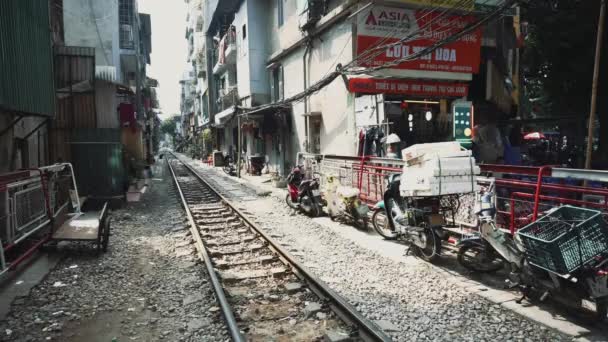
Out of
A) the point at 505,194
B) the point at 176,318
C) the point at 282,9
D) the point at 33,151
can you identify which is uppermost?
the point at 282,9

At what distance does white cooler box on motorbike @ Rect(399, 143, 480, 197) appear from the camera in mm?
5699

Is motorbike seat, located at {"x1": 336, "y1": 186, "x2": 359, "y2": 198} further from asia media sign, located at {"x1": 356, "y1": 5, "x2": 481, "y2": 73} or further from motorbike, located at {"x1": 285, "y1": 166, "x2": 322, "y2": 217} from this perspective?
asia media sign, located at {"x1": 356, "y1": 5, "x2": 481, "y2": 73}

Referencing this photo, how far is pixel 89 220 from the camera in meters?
7.93

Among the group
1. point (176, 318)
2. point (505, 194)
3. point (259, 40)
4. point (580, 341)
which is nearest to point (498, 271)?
point (505, 194)

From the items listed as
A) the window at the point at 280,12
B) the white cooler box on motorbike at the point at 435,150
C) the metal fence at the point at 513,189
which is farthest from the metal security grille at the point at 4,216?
the window at the point at 280,12

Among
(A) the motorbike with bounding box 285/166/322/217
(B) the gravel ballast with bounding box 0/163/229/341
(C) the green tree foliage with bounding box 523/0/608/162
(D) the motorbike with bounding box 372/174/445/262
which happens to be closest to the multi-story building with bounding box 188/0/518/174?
(C) the green tree foliage with bounding box 523/0/608/162

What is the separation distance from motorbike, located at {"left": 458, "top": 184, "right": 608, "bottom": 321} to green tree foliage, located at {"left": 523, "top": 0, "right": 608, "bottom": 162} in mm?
12284

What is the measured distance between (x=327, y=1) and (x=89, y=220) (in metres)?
11.7

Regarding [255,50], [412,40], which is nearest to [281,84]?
[255,50]

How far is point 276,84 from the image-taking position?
71.2 feet

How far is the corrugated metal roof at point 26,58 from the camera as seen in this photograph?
671 centimetres

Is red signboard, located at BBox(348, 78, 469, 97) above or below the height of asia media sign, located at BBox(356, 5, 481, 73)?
below

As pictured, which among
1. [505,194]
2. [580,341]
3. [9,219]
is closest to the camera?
[580,341]

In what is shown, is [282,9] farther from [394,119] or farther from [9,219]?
[9,219]
